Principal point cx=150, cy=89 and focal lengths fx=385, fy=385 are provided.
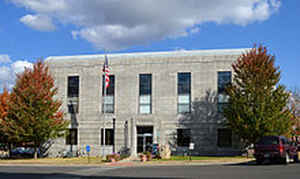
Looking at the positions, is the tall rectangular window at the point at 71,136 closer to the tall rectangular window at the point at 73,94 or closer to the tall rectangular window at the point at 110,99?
the tall rectangular window at the point at 73,94

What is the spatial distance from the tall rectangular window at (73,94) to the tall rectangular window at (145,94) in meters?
7.55

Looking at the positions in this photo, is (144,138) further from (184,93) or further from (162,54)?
(162,54)

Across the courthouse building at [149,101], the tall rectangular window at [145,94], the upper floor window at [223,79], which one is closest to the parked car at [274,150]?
the courthouse building at [149,101]

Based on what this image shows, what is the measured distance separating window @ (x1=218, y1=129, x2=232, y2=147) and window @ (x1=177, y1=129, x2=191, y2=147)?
3.20m

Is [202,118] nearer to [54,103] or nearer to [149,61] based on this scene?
[149,61]

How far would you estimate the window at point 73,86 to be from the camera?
145ft

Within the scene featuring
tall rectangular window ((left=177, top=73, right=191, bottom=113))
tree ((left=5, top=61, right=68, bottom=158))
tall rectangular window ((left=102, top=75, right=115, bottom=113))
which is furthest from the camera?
tall rectangular window ((left=102, top=75, right=115, bottom=113))

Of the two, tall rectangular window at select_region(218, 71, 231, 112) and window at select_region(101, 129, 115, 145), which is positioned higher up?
tall rectangular window at select_region(218, 71, 231, 112)

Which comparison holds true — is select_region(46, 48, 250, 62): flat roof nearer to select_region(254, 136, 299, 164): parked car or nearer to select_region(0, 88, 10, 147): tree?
select_region(0, 88, 10, 147): tree

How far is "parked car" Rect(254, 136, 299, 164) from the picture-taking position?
2334cm

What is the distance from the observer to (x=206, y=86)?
4059 centimetres

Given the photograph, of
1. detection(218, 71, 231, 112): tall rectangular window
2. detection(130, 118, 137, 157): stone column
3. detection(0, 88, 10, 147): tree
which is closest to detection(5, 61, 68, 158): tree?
detection(0, 88, 10, 147): tree

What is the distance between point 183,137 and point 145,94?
6.23 meters

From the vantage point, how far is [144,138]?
41.8 m
